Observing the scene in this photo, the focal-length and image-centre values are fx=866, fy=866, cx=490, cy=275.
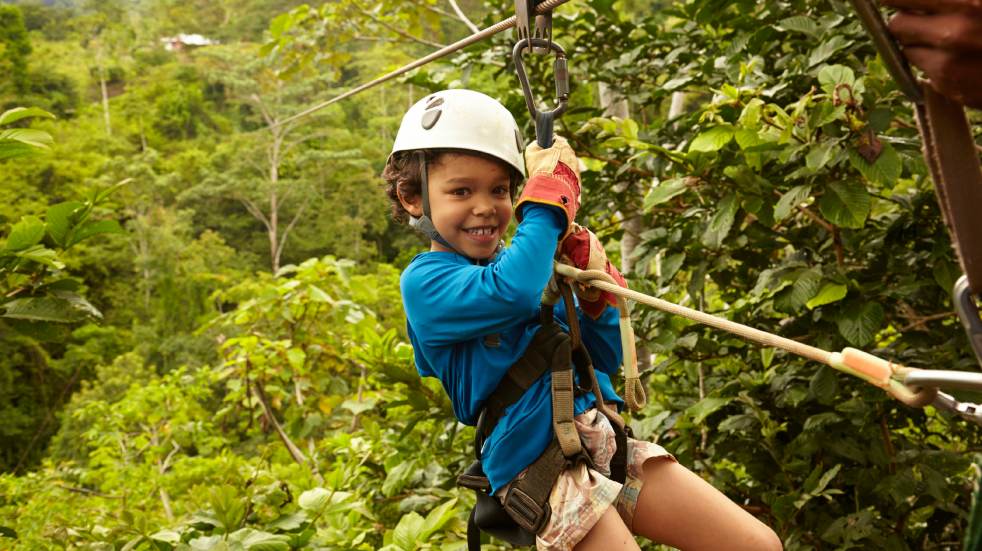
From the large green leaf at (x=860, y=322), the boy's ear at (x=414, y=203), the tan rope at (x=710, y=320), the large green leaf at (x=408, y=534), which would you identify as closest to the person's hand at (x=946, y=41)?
the tan rope at (x=710, y=320)

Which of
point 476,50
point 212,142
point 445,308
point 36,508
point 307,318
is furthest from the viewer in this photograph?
point 212,142

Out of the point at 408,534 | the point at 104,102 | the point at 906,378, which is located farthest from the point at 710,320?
the point at 104,102

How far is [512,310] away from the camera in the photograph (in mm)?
1668

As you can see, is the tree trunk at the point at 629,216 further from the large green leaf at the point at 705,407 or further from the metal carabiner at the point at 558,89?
the metal carabiner at the point at 558,89

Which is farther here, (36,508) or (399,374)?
(36,508)

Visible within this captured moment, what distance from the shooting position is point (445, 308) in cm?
171

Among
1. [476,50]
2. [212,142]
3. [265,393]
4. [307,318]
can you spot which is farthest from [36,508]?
Result: [212,142]

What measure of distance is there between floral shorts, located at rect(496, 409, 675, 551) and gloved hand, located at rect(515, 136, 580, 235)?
417 millimetres

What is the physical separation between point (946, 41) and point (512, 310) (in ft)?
3.37

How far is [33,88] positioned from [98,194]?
38.7 metres

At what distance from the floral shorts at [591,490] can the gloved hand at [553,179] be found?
0.42 meters

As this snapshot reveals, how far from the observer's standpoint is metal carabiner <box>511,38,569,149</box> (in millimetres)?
1653

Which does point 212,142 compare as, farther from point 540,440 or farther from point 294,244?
point 540,440

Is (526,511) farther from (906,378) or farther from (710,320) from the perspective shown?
(906,378)
